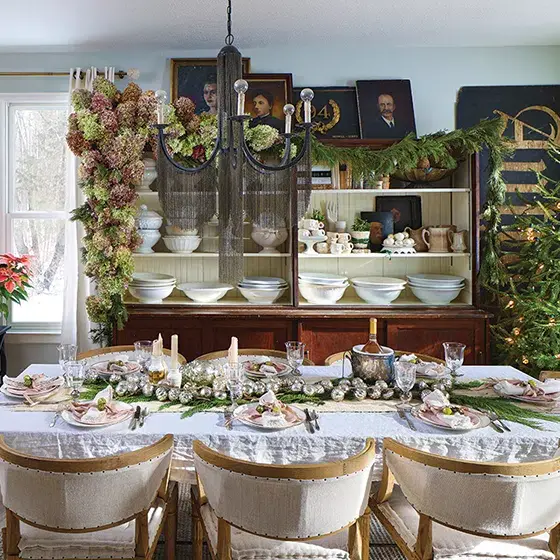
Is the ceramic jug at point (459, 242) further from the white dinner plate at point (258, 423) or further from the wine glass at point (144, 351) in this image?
the wine glass at point (144, 351)

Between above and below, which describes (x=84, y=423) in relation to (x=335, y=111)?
below

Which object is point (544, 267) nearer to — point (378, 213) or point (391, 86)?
point (378, 213)

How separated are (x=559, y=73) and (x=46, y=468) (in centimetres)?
407

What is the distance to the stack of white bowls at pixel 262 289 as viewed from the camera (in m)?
3.73

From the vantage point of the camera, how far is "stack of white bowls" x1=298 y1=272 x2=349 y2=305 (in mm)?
3725

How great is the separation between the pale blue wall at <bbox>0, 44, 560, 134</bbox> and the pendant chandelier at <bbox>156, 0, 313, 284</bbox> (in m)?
2.01

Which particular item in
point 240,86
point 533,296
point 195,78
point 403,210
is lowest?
point 533,296

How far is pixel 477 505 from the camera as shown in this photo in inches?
60.9

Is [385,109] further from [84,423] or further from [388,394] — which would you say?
[84,423]

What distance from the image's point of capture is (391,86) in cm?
394

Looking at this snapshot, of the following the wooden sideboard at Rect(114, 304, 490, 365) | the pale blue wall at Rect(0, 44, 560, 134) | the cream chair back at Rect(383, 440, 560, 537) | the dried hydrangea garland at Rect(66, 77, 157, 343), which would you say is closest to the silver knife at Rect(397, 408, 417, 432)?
the cream chair back at Rect(383, 440, 560, 537)

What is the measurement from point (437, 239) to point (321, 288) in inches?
33.2

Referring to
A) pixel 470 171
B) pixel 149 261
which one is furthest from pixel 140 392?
pixel 470 171

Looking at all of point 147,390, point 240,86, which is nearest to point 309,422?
point 147,390
